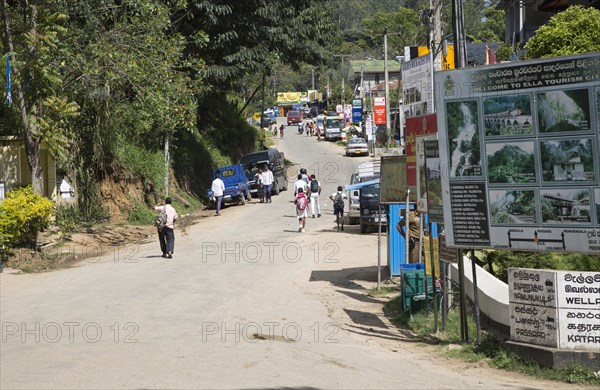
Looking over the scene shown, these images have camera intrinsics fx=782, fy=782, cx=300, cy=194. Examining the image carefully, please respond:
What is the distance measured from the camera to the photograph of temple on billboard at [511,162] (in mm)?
10367

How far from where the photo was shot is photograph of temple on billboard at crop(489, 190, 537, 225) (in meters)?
10.4

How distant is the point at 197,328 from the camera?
1252 cm

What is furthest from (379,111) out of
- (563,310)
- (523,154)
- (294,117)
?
(294,117)

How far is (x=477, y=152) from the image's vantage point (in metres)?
10.8

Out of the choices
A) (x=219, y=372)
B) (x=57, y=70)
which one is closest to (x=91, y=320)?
(x=219, y=372)

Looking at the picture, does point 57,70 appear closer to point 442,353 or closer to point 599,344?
point 442,353

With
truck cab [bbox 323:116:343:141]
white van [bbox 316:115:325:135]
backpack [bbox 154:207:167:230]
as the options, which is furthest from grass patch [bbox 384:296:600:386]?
white van [bbox 316:115:325:135]

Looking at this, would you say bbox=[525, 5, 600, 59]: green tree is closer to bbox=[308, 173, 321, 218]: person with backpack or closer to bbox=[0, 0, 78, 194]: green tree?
bbox=[308, 173, 321, 218]: person with backpack

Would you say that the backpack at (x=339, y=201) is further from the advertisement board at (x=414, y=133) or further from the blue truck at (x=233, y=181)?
the advertisement board at (x=414, y=133)

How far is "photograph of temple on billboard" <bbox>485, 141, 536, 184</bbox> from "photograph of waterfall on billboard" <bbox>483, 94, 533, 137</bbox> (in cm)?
18

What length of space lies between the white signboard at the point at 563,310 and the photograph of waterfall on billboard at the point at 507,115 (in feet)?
6.28

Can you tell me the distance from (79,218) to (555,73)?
2021cm

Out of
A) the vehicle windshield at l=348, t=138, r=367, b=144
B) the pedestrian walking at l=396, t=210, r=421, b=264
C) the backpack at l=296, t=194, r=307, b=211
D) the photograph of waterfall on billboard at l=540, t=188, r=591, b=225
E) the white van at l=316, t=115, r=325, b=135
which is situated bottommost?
the pedestrian walking at l=396, t=210, r=421, b=264

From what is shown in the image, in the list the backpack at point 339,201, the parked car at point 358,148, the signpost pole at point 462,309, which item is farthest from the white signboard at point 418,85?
the parked car at point 358,148
